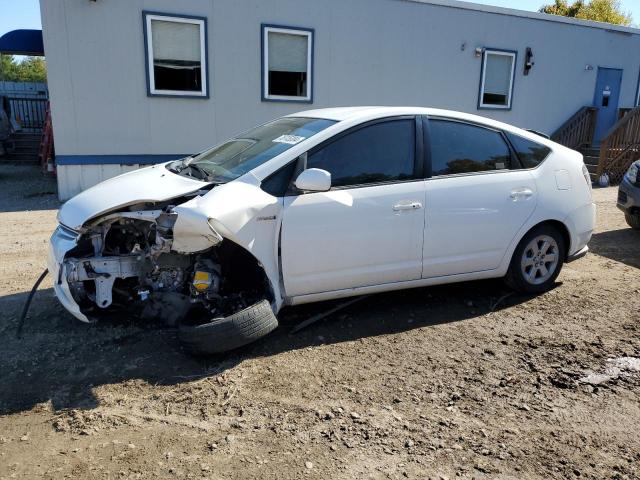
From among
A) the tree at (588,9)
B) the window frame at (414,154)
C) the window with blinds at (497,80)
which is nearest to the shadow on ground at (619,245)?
the window frame at (414,154)

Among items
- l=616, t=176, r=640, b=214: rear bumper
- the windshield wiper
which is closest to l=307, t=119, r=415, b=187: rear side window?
the windshield wiper

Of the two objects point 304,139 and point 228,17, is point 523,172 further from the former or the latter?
point 228,17

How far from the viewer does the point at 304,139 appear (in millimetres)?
3891

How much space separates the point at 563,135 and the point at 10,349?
46.3 ft

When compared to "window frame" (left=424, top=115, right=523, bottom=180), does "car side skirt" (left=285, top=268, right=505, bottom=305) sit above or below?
below

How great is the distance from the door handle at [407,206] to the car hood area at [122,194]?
147 cm

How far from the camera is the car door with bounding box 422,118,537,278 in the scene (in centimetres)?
416

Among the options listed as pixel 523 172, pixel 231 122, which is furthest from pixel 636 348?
pixel 231 122

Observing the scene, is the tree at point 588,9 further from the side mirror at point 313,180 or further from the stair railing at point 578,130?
the side mirror at point 313,180

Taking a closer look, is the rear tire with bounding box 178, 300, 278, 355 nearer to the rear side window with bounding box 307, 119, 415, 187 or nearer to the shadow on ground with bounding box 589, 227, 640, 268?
the rear side window with bounding box 307, 119, 415, 187

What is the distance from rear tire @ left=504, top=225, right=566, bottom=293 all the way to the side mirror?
6.66ft

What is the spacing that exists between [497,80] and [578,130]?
3.22 m

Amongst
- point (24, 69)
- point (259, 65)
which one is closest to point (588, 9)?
point (259, 65)

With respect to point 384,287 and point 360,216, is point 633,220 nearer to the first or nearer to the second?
point 384,287
